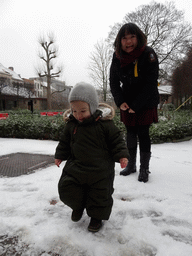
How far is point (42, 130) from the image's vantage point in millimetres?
5453

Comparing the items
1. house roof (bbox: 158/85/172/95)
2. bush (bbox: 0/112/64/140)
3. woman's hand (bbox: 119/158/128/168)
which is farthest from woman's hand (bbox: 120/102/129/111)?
house roof (bbox: 158/85/172/95)

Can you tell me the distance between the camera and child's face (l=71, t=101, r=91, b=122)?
1372mm

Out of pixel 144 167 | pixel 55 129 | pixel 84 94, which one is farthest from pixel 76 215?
pixel 55 129

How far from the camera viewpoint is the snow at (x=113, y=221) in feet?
3.80

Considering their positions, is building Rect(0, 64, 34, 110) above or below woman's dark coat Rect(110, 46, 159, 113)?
above

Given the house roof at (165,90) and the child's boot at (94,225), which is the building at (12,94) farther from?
the child's boot at (94,225)

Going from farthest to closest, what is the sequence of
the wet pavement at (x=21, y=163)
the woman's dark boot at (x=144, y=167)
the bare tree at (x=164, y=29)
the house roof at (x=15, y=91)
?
the house roof at (x=15, y=91) < the bare tree at (x=164, y=29) < the wet pavement at (x=21, y=163) < the woman's dark boot at (x=144, y=167)

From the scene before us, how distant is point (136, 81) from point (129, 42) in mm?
434

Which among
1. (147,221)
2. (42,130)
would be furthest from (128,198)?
(42,130)

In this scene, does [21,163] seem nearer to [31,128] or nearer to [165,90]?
[31,128]

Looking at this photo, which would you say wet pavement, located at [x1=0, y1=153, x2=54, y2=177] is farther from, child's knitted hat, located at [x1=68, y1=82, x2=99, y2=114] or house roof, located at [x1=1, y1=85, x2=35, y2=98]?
house roof, located at [x1=1, y1=85, x2=35, y2=98]

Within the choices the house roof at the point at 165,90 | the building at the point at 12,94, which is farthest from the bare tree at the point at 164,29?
the building at the point at 12,94

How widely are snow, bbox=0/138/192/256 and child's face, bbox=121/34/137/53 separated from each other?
154 centimetres

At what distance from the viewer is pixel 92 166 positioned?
1.35m
